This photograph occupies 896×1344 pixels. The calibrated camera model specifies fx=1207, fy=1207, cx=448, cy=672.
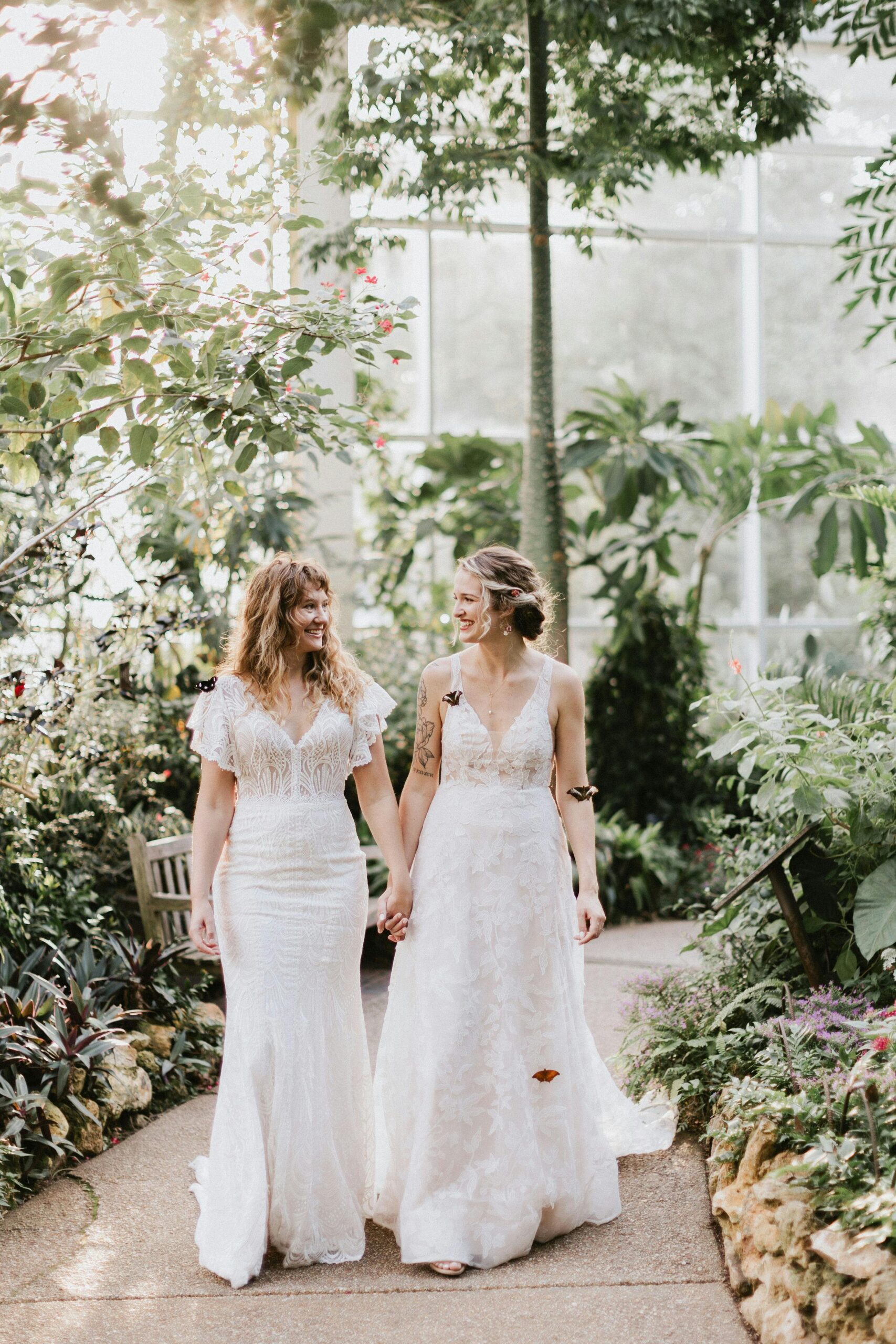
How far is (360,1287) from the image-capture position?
2723 mm

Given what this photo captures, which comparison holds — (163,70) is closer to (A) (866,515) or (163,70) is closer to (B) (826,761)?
(B) (826,761)

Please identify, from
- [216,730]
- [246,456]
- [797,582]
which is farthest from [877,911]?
[797,582]

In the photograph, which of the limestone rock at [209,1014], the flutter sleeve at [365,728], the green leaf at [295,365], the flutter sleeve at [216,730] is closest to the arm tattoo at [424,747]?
the flutter sleeve at [365,728]

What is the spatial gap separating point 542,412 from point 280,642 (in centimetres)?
406

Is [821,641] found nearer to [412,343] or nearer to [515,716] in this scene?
[412,343]

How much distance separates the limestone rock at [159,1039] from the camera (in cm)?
431

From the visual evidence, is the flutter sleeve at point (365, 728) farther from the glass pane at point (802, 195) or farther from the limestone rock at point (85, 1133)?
the glass pane at point (802, 195)

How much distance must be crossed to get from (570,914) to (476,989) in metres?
0.35

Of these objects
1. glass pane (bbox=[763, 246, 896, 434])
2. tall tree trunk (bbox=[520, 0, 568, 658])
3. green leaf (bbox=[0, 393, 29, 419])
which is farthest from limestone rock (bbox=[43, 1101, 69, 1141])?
glass pane (bbox=[763, 246, 896, 434])

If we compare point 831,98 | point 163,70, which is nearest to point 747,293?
point 831,98

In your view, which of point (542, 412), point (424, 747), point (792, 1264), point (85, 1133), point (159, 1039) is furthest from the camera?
point (542, 412)

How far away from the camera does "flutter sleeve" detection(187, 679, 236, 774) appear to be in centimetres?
297

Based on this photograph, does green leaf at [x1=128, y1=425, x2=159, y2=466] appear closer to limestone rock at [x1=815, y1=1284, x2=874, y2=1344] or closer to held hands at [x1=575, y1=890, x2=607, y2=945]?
held hands at [x1=575, y1=890, x2=607, y2=945]

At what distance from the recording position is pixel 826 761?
346cm
